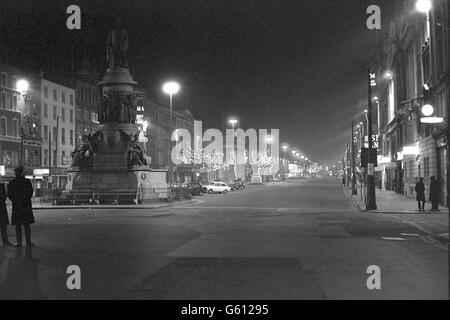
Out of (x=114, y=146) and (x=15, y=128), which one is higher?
(x=15, y=128)

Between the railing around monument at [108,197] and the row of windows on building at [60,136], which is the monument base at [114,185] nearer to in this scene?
the railing around monument at [108,197]

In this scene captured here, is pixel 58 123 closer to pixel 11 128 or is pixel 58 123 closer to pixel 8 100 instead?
pixel 11 128

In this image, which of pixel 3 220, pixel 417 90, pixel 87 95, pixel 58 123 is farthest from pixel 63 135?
pixel 3 220

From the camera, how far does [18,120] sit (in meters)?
67.4

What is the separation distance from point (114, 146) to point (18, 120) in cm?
3252

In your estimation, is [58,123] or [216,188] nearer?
[216,188]

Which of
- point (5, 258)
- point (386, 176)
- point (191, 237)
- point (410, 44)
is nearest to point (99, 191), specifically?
point (191, 237)

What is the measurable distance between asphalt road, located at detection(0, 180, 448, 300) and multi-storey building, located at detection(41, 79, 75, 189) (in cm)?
5430

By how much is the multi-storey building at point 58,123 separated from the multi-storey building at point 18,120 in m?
1.97

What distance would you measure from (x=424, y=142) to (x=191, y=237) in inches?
1128

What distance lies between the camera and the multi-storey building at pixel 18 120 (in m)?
64.4

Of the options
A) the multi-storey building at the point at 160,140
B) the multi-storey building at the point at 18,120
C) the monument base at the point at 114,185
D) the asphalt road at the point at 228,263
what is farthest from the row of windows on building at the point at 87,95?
the asphalt road at the point at 228,263
